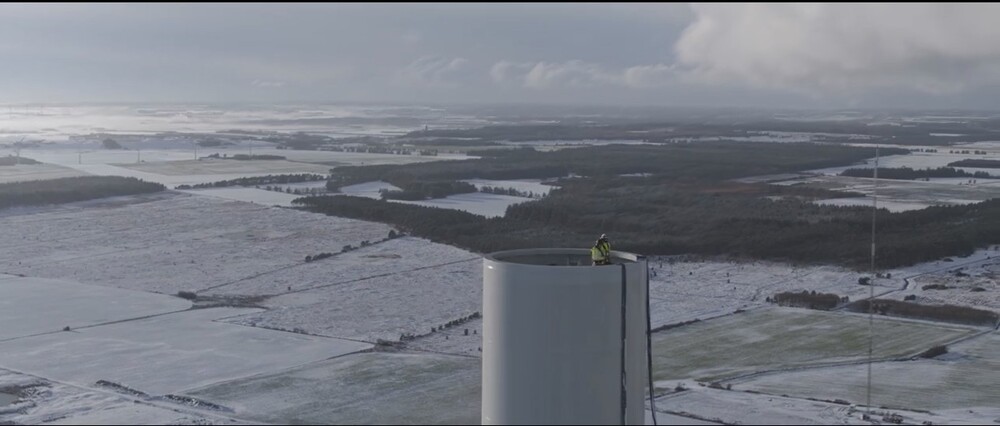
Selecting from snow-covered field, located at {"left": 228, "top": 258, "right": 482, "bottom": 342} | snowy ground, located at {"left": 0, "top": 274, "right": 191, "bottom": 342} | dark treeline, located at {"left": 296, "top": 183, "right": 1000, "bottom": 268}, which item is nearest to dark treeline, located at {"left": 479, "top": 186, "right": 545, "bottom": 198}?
dark treeline, located at {"left": 296, "top": 183, "right": 1000, "bottom": 268}

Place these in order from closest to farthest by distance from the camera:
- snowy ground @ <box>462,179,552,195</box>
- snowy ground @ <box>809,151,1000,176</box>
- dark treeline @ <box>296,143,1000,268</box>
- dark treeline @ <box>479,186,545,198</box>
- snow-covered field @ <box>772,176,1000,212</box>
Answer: dark treeline @ <box>296,143,1000,268</box>
snow-covered field @ <box>772,176,1000,212</box>
dark treeline @ <box>479,186,545,198</box>
snowy ground @ <box>462,179,552,195</box>
snowy ground @ <box>809,151,1000,176</box>

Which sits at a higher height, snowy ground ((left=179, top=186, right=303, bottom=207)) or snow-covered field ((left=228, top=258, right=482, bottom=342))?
snowy ground ((left=179, top=186, right=303, bottom=207))

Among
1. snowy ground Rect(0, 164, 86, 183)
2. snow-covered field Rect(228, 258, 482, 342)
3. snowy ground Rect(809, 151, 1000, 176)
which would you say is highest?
snowy ground Rect(809, 151, 1000, 176)

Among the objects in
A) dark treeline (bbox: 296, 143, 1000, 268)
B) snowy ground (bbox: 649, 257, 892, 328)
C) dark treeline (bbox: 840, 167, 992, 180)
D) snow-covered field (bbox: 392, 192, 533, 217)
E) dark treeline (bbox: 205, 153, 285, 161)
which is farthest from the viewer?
dark treeline (bbox: 205, 153, 285, 161)

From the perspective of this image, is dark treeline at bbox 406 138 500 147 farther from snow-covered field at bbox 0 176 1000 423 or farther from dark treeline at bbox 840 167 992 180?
snow-covered field at bbox 0 176 1000 423

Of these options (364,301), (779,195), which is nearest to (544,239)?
(364,301)

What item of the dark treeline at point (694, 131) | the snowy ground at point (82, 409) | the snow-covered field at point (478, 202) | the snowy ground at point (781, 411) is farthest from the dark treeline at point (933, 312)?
the dark treeline at point (694, 131)
